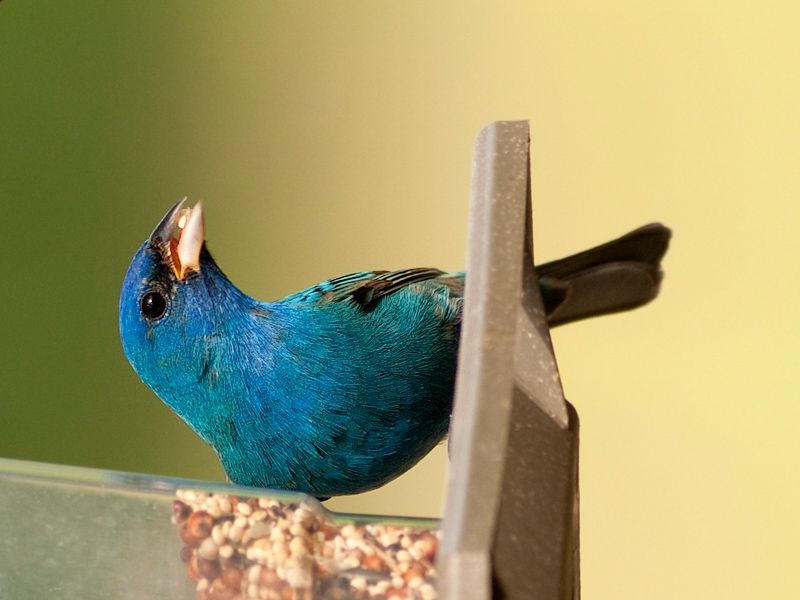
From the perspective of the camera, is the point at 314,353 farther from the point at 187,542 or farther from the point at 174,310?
the point at 187,542

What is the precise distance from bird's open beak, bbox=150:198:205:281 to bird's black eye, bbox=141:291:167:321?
0.12ft

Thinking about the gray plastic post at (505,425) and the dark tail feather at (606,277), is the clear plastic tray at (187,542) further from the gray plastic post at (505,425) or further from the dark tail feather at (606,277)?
the dark tail feather at (606,277)

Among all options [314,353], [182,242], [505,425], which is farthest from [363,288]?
[505,425]

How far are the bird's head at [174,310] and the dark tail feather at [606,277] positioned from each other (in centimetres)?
39

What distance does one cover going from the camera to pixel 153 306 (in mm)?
923

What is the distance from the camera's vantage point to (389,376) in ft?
2.90

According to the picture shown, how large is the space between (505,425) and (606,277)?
64 cm

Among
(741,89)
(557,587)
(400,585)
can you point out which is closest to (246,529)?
(400,585)

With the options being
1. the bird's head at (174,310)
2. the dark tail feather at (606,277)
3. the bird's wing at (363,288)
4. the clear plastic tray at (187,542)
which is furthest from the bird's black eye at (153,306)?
the dark tail feather at (606,277)

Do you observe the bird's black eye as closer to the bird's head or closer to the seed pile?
the bird's head

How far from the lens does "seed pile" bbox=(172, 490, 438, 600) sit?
1.81 feet

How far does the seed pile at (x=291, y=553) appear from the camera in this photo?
1.81ft

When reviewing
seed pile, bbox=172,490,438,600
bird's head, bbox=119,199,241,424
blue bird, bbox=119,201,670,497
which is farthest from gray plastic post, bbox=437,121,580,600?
bird's head, bbox=119,199,241,424

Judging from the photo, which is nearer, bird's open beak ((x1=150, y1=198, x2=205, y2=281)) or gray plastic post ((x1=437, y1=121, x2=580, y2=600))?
gray plastic post ((x1=437, y1=121, x2=580, y2=600))
